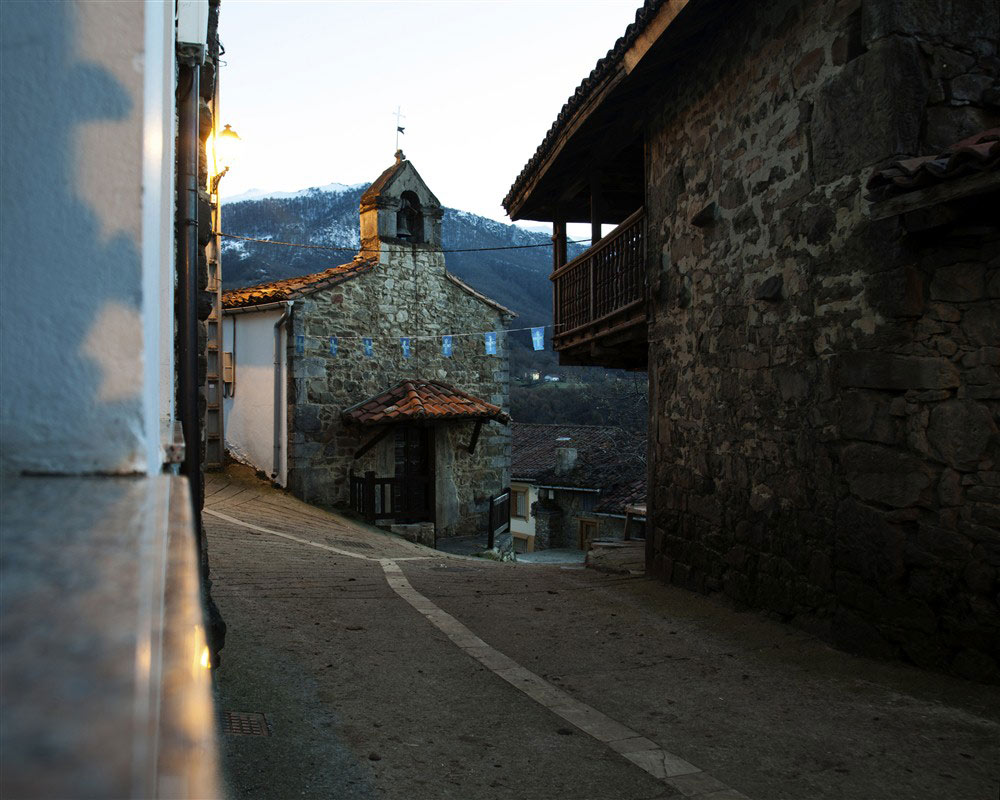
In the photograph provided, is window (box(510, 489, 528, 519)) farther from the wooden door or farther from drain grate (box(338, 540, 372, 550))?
drain grate (box(338, 540, 372, 550))

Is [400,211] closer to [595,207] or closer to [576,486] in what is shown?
[595,207]

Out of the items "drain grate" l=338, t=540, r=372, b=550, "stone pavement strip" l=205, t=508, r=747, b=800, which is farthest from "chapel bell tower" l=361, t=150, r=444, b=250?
"stone pavement strip" l=205, t=508, r=747, b=800

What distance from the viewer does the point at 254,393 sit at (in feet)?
51.0

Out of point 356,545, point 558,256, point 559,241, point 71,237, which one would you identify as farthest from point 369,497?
point 71,237

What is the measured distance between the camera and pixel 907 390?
Answer: 4441 millimetres

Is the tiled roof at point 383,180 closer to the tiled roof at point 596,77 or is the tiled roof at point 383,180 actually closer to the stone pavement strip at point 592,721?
the tiled roof at point 596,77

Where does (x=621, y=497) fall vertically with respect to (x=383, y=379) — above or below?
below

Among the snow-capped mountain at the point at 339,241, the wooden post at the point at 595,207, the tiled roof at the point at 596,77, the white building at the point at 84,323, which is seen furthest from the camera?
the snow-capped mountain at the point at 339,241

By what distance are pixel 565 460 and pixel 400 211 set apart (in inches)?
557

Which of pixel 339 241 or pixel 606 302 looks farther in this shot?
pixel 339 241

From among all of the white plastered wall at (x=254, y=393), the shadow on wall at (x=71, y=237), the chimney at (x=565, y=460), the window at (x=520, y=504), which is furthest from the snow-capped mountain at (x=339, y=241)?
the shadow on wall at (x=71, y=237)

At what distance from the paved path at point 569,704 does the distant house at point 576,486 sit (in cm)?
1887

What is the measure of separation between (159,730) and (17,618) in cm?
13

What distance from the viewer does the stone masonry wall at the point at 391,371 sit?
14.2 m
